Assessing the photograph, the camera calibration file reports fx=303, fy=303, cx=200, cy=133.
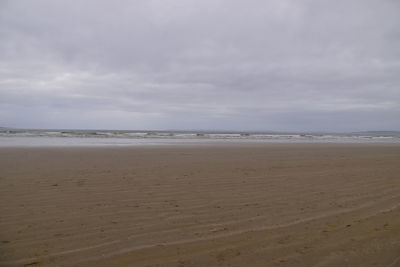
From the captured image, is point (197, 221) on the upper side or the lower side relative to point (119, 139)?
lower

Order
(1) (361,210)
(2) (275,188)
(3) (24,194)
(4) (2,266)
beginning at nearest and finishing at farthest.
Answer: (4) (2,266)
(1) (361,210)
(3) (24,194)
(2) (275,188)

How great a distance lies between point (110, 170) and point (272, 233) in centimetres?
713

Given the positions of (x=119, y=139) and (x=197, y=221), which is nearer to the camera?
(x=197, y=221)

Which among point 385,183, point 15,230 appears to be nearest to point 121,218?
point 15,230

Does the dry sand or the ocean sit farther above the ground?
the ocean

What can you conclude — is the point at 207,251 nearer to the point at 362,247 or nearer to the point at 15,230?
the point at 362,247

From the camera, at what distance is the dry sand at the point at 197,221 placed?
3.70 meters

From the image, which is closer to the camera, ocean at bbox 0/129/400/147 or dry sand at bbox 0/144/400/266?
dry sand at bbox 0/144/400/266

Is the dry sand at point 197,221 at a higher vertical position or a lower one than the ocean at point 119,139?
lower

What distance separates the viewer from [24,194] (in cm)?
666

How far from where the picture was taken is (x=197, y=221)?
5.02 metres

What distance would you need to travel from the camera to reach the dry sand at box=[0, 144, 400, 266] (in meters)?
3.70

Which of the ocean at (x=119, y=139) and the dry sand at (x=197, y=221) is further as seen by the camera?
the ocean at (x=119, y=139)

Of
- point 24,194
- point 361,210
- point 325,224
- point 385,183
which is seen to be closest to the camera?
point 325,224
